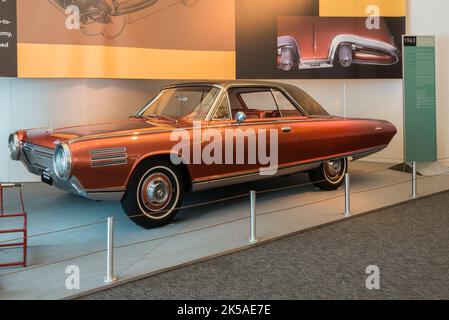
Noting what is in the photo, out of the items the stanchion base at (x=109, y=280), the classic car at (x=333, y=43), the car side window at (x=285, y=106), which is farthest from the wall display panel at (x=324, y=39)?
the stanchion base at (x=109, y=280)

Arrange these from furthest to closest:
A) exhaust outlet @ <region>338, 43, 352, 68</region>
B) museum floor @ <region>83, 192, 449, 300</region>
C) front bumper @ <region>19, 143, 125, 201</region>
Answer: exhaust outlet @ <region>338, 43, 352, 68</region> < front bumper @ <region>19, 143, 125, 201</region> < museum floor @ <region>83, 192, 449, 300</region>

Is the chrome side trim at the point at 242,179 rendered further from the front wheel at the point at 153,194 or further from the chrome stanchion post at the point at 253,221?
the chrome stanchion post at the point at 253,221

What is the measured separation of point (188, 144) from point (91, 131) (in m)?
0.83

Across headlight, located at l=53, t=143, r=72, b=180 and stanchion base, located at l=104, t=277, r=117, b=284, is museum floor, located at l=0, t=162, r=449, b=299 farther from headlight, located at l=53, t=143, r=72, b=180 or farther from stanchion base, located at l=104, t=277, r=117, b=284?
headlight, located at l=53, t=143, r=72, b=180

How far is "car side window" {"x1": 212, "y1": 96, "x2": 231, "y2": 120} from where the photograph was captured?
14.2 feet

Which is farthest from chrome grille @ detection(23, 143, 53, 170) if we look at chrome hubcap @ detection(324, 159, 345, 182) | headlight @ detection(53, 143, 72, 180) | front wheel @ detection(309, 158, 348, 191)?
chrome hubcap @ detection(324, 159, 345, 182)

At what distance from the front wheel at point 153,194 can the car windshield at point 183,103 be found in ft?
2.24

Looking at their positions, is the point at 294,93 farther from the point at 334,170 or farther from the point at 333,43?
the point at 333,43

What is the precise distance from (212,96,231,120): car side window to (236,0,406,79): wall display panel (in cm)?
267

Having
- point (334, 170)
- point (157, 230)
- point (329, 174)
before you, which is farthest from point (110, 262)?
point (334, 170)

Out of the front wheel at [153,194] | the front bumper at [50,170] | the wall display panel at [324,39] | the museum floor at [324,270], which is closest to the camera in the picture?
the museum floor at [324,270]

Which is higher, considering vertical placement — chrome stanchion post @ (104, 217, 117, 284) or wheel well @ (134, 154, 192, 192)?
wheel well @ (134, 154, 192, 192)

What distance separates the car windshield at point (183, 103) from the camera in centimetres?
440
